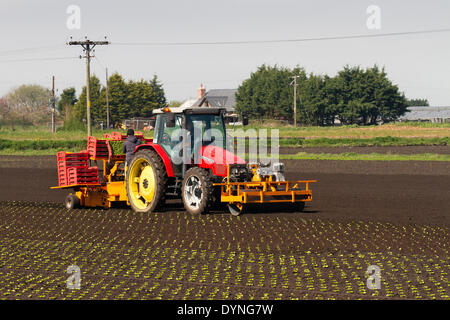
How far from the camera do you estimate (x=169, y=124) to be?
14.0 metres

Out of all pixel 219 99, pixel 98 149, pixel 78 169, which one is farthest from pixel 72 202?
pixel 219 99

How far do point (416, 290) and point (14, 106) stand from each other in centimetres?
12948

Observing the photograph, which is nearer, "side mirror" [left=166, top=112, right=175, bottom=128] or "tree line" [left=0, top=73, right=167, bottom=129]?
"side mirror" [left=166, top=112, right=175, bottom=128]

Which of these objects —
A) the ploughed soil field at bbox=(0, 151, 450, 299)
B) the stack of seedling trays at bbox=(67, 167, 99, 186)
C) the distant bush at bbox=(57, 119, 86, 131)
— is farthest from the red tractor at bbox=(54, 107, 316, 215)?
the distant bush at bbox=(57, 119, 86, 131)

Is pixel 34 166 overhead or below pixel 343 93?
below

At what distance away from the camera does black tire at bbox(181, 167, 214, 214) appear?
1416cm

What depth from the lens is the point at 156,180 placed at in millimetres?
15102

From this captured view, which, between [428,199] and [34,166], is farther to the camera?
[34,166]

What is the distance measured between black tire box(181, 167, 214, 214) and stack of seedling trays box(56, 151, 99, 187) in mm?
3079

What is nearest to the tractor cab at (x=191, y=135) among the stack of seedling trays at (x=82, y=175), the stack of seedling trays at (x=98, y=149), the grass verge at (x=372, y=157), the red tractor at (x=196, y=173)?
the red tractor at (x=196, y=173)

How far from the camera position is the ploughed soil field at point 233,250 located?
8422 millimetres

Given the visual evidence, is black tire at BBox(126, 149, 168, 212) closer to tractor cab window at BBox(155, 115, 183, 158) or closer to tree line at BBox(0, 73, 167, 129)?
tractor cab window at BBox(155, 115, 183, 158)
